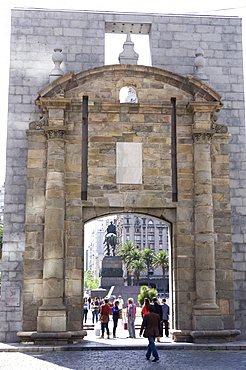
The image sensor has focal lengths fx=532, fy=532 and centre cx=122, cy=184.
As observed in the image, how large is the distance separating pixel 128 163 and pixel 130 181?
59 cm

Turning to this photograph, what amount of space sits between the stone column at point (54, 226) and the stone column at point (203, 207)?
13.5 feet

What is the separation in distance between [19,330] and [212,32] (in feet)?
40.2

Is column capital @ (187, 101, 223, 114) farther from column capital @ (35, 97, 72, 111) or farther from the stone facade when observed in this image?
column capital @ (35, 97, 72, 111)

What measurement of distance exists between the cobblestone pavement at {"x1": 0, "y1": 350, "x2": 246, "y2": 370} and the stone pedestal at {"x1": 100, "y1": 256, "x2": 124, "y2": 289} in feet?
70.7

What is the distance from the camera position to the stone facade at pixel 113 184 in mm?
16031

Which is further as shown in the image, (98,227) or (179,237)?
(98,227)

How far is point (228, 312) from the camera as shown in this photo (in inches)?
644

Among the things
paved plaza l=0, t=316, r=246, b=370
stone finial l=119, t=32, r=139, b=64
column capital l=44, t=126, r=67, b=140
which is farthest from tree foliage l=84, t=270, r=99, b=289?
paved plaza l=0, t=316, r=246, b=370

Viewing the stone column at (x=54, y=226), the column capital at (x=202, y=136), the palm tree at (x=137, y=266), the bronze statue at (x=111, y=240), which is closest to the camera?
the stone column at (x=54, y=226)

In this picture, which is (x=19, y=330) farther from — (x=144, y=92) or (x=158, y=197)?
(x=144, y=92)

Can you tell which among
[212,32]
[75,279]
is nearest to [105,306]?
[75,279]

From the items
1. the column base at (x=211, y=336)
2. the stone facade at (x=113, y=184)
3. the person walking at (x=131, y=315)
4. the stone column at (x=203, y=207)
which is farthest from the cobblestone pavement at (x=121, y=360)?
the person walking at (x=131, y=315)

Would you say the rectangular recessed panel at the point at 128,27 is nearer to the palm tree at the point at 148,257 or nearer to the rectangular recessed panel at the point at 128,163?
the rectangular recessed panel at the point at 128,163

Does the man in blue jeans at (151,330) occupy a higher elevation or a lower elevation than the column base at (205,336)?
higher
